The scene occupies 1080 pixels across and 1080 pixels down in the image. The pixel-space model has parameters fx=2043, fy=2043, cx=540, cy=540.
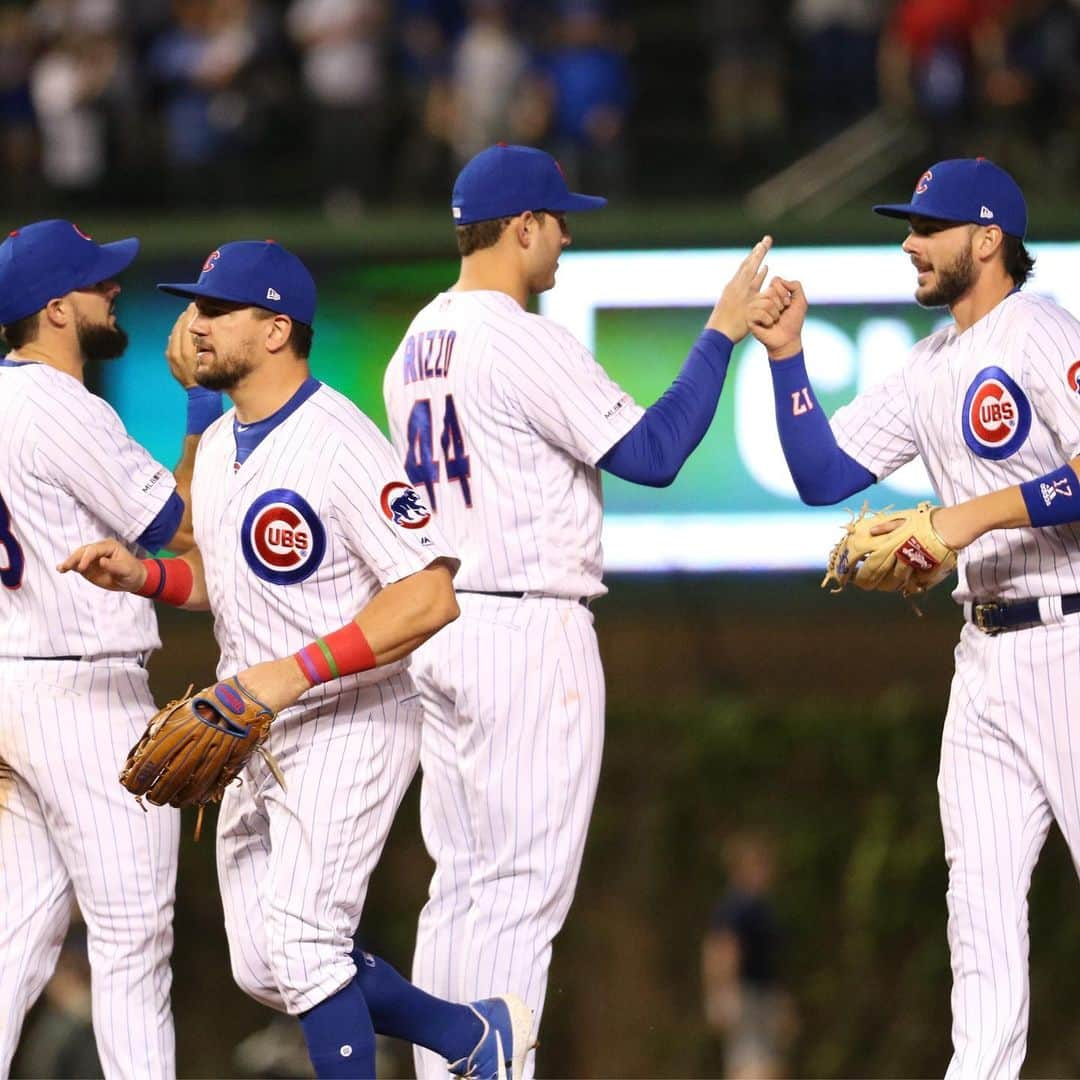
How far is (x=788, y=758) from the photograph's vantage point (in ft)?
37.0

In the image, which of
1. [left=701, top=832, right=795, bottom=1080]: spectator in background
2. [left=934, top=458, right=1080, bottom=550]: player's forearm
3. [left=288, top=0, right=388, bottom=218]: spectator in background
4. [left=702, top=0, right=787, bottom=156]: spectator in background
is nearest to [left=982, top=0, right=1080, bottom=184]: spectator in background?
[left=702, top=0, right=787, bottom=156]: spectator in background

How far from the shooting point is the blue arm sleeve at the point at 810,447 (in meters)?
5.12

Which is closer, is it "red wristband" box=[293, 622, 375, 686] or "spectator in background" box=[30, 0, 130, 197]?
"red wristband" box=[293, 622, 375, 686]

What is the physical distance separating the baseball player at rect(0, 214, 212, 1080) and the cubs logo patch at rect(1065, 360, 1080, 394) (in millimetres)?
2076

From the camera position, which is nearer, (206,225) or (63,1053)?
(63,1053)

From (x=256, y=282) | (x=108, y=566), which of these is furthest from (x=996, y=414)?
(x=108, y=566)

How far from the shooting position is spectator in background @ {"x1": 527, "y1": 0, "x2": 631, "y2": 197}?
10992 millimetres

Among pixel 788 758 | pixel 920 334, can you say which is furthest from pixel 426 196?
pixel 788 758

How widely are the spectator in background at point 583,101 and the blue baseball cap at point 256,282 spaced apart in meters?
6.24

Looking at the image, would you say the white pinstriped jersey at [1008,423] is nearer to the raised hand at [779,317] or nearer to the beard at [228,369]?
the raised hand at [779,317]

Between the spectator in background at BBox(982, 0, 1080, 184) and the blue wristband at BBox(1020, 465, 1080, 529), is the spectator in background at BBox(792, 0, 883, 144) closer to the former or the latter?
the spectator in background at BBox(982, 0, 1080, 184)

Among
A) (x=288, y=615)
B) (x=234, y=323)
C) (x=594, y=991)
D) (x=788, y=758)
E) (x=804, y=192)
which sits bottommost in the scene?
(x=594, y=991)

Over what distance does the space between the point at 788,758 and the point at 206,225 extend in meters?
4.26

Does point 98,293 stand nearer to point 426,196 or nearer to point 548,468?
point 548,468
